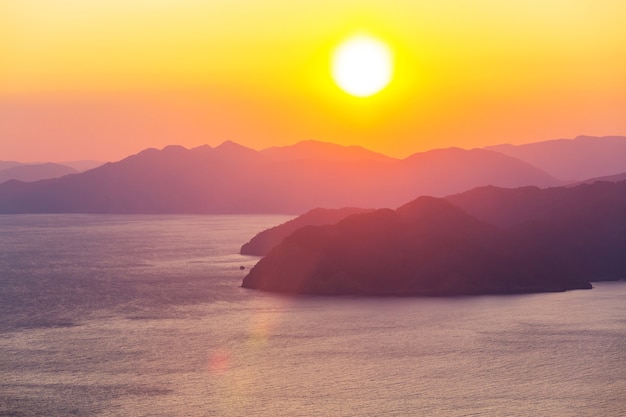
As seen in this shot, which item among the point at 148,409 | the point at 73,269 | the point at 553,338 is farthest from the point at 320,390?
the point at 73,269

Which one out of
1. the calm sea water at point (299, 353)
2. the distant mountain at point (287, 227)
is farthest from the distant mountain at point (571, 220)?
the distant mountain at point (287, 227)

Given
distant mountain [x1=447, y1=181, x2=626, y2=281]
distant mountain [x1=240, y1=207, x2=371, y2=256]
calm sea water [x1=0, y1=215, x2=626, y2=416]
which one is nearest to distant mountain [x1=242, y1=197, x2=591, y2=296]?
calm sea water [x1=0, y1=215, x2=626, y2=416]

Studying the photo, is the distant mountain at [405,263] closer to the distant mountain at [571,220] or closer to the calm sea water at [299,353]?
the calm sea water at [299,353]

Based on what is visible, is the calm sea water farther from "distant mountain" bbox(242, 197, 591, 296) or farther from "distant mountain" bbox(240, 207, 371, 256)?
"distant mountain" bbox(240, 207, 371, 256)

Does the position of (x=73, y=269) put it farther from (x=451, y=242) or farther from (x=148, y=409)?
(x=148, y=409)

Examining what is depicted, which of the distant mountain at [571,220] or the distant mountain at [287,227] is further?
the distant mountain at [287,227]

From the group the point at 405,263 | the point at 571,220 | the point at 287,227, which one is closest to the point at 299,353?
the point at 405,263
